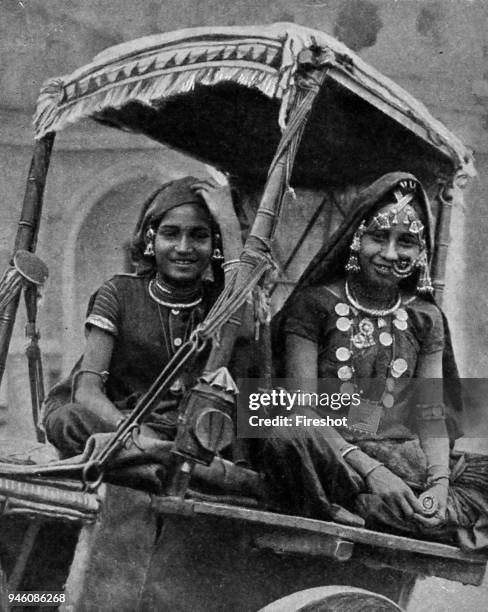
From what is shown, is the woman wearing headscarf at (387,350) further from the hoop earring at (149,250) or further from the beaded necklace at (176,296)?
the hoop earring at (149,250)

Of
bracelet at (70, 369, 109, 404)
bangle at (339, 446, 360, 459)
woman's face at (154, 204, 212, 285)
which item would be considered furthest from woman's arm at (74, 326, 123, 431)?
bangle at (339, 446, 360, 459)

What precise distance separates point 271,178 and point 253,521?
1001mm

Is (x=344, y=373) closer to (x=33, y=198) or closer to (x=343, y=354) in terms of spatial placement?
(x=343, y=354)

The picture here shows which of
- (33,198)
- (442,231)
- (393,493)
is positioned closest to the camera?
(393,493)

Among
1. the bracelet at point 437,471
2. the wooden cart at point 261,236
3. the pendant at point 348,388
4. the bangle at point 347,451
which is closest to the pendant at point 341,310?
the pendant at point 348,388

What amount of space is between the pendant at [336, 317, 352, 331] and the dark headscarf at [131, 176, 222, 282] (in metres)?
0.41

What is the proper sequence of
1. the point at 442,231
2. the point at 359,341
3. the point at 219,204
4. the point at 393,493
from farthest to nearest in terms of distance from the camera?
1. the point at 442,231
2. the point at 359,341
3. the point at 219,204
4. the point at 393,493

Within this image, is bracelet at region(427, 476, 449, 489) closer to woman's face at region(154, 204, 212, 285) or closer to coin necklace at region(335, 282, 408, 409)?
coin necklace at region(335, 282, 408, 409)

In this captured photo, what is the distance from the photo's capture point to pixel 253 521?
366 centimetres

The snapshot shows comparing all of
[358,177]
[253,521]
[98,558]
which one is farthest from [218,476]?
[358,177]

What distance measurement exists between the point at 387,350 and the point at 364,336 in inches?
3.5

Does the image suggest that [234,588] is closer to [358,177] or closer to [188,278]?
[188,278]

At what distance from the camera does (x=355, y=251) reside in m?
4.15

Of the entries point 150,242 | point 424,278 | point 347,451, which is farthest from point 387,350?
point 150,242
